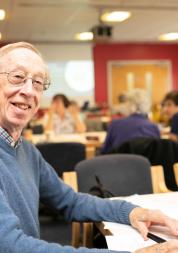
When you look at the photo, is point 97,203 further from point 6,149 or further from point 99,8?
point 99,8

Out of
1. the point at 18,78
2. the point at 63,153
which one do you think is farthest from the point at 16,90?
the point at 63,153

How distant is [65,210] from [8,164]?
0.42 metres

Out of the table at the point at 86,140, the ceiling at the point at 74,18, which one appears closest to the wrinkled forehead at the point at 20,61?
the table at the point at 86,140

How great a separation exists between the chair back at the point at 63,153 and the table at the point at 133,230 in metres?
1.38

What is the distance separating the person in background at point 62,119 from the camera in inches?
193

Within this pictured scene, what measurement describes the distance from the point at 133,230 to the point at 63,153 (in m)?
1.81

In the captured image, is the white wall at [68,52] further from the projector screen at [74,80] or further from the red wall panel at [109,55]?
the red wall panel at [109,55]

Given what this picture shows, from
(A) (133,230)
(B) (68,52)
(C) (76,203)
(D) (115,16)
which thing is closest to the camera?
(A) (133,230)

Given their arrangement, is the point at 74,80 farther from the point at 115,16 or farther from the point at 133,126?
the point at 133,126

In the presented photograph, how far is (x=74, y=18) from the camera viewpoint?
5.96m

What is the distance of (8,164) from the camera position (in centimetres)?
124

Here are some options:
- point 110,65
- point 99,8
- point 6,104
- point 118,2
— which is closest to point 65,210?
point 6,104

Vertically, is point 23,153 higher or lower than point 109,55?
lower

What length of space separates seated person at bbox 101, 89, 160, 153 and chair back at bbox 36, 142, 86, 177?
0.31 meters
